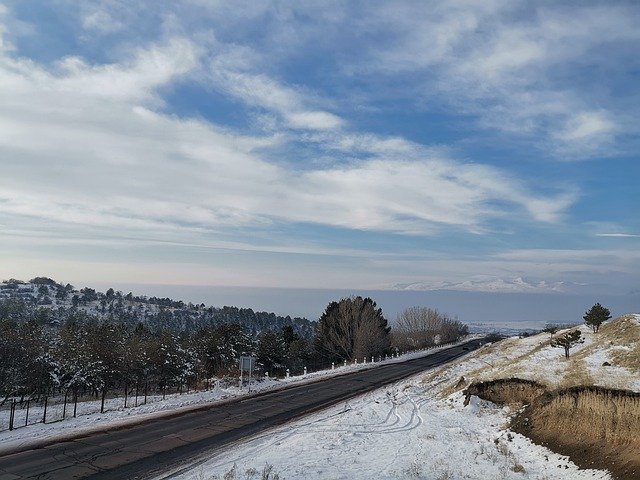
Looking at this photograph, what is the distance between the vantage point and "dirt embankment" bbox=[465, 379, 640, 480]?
14.8 meters

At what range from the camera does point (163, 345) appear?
201 feet

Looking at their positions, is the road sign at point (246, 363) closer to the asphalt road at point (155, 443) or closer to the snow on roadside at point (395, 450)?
the asphalt road at point (155, 443)

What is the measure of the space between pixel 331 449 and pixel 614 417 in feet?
34.5

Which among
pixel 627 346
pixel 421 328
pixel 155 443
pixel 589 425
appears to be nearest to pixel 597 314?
pixel 627 346

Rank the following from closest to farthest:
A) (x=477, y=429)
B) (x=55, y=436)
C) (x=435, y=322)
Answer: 1. (x=55, y=436)
2. (x=477, y=429)
3. (x=435, y=322)

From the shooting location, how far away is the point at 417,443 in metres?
19.3

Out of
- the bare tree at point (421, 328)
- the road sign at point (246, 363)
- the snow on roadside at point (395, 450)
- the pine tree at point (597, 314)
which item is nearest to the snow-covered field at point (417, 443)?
the snow on roadside at point (395, 450)

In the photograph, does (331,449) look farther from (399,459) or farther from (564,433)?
(564,433)

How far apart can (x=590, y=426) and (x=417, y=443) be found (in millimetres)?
6655

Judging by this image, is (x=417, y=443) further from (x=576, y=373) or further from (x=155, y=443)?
(x=576, y=373)

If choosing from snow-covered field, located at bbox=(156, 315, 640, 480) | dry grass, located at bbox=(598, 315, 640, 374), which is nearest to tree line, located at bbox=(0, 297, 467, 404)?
snow-covered field, located at bbox=(156, 315, 640, 480)

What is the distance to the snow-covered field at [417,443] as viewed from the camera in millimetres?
15141

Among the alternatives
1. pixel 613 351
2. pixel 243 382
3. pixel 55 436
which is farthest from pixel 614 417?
pixel 243 382

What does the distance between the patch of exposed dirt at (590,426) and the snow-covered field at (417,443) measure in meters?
0.63
